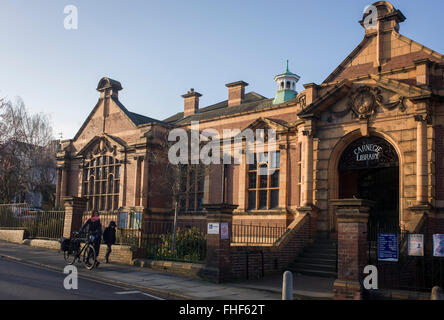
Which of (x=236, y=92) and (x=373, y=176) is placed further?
(x=236, y=92)

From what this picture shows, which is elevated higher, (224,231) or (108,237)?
(224,231)

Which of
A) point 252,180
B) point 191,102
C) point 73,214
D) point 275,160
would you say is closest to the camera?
point 73,214

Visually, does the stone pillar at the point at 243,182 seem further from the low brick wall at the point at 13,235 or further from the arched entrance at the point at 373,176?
the low brick wall at the point at 13,235

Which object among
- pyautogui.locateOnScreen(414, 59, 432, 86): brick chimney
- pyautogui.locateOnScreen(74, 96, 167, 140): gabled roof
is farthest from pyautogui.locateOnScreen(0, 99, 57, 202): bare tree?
pyautogui.locateOnScreen(414, 59, 432, 86): brick chimney

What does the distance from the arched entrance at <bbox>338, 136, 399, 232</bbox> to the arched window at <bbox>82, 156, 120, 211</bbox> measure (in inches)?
569

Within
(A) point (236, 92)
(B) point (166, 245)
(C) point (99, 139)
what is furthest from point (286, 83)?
(B) point (166, 245)

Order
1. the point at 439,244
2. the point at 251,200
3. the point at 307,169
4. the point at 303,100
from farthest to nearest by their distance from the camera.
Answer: the point at 251,200 → the point at 303,100 → the point at 307,169 → the point at 439,244

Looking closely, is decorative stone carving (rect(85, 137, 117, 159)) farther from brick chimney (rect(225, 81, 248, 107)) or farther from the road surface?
the road surface

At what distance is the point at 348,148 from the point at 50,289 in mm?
12040

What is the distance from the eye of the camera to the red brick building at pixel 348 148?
15.0 m

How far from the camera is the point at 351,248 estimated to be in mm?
10359

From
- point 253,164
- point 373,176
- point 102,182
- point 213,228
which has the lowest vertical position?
point 213,228

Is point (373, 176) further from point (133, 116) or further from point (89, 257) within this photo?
point (133, 116)
